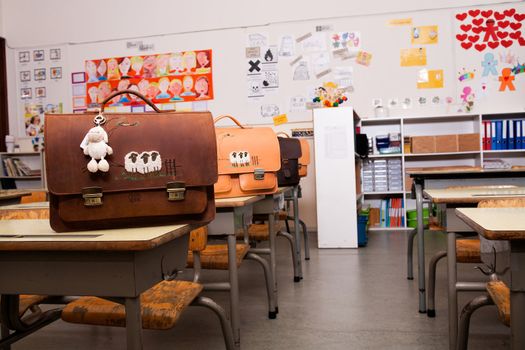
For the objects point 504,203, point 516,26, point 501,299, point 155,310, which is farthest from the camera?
point 516,26

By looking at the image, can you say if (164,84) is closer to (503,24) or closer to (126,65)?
(126,65)

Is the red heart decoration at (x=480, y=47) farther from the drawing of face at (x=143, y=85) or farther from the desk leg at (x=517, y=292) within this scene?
the desk leg at (x=517, y=292)

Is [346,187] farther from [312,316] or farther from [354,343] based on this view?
[354,343]

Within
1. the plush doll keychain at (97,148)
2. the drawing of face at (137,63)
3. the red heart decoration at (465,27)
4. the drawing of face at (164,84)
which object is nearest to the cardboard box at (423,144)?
the red heart decoration at (465,27)

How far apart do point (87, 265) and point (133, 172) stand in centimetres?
24

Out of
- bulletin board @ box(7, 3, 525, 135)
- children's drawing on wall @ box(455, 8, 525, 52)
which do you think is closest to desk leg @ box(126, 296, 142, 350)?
bulletin board @ box(7, 3, 525, 135)

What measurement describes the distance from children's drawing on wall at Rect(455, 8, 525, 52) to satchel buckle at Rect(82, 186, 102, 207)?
209 inches

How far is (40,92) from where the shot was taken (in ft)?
21.1

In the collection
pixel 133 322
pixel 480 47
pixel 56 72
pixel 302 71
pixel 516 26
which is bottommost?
pixel 133 322

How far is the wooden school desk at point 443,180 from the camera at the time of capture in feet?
8.36

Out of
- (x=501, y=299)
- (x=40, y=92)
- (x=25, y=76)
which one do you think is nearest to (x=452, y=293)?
(x=501, y=299)

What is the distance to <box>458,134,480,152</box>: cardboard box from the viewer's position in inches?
202

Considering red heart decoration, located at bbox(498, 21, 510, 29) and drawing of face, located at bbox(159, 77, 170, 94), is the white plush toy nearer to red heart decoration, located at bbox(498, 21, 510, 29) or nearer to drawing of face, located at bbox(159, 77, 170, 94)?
drawing of face, located at bbox(159, 77, 170, 94)

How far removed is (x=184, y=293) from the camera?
1487 mm
